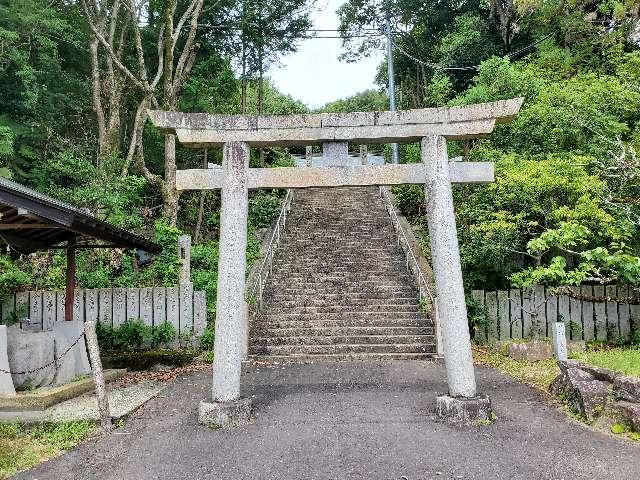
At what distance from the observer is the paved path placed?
499cm

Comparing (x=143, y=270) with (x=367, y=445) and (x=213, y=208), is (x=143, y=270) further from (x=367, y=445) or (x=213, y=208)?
(x=367, y=445)

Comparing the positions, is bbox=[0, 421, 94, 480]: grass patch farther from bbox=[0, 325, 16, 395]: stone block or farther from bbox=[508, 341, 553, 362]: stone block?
bbox=[508, 341, 553, 362]: stone block

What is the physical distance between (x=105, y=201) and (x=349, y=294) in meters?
7.04

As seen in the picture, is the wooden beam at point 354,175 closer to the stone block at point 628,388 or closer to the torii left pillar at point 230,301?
the torii left pillar at point 230,301

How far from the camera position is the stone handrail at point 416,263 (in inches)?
460

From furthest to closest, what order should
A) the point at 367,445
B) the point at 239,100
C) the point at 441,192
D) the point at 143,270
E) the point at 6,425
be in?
the point at 239,100, the point at 143,270, the point at 441,192, the point at 6,425, the point at 367,445

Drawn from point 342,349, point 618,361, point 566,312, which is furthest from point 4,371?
point 566,312

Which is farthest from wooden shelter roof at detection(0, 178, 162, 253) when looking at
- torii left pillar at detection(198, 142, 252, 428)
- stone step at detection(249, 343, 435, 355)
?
stone step at detection(249, 343, 435, 355)

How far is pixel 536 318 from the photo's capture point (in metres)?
11.7

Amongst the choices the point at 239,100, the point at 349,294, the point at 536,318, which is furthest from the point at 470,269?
the point at 239,100

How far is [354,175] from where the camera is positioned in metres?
7.33

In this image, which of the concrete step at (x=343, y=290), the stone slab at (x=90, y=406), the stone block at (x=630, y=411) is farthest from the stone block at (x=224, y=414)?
the concrete step at (x=343, y=290)

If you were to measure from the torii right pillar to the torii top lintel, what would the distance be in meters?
0.28

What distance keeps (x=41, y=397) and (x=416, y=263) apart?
9.41 meters
